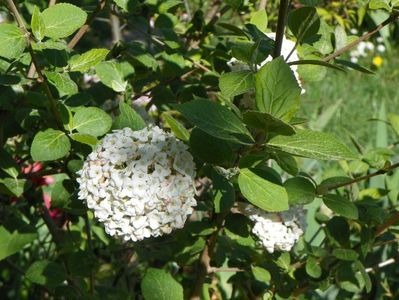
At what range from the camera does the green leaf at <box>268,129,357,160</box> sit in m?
0.96

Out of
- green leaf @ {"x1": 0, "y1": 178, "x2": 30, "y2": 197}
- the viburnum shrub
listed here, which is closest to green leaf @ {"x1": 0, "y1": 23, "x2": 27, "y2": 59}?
the viburnum shrub

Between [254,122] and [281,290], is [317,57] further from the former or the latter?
[281,290]

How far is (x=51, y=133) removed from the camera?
1.29 meters

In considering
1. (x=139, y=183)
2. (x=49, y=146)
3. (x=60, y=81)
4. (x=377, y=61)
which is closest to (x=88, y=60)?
(x=60, y=81)

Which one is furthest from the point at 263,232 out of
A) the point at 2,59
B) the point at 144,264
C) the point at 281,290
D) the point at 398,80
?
the point at 398,80

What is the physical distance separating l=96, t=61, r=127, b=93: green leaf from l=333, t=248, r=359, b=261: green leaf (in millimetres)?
635

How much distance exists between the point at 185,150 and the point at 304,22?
30 cm

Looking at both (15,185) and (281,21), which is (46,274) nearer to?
(15,185)

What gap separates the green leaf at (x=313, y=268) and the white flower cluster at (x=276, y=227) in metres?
0.10

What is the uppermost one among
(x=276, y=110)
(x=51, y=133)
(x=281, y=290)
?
(x=276, y=110)

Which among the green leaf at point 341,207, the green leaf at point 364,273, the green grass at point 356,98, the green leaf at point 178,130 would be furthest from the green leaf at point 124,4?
the green grass at point 356,98

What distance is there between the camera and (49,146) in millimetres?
1249

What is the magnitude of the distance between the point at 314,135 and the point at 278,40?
0.19m

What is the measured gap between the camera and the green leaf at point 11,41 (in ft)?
3.70
